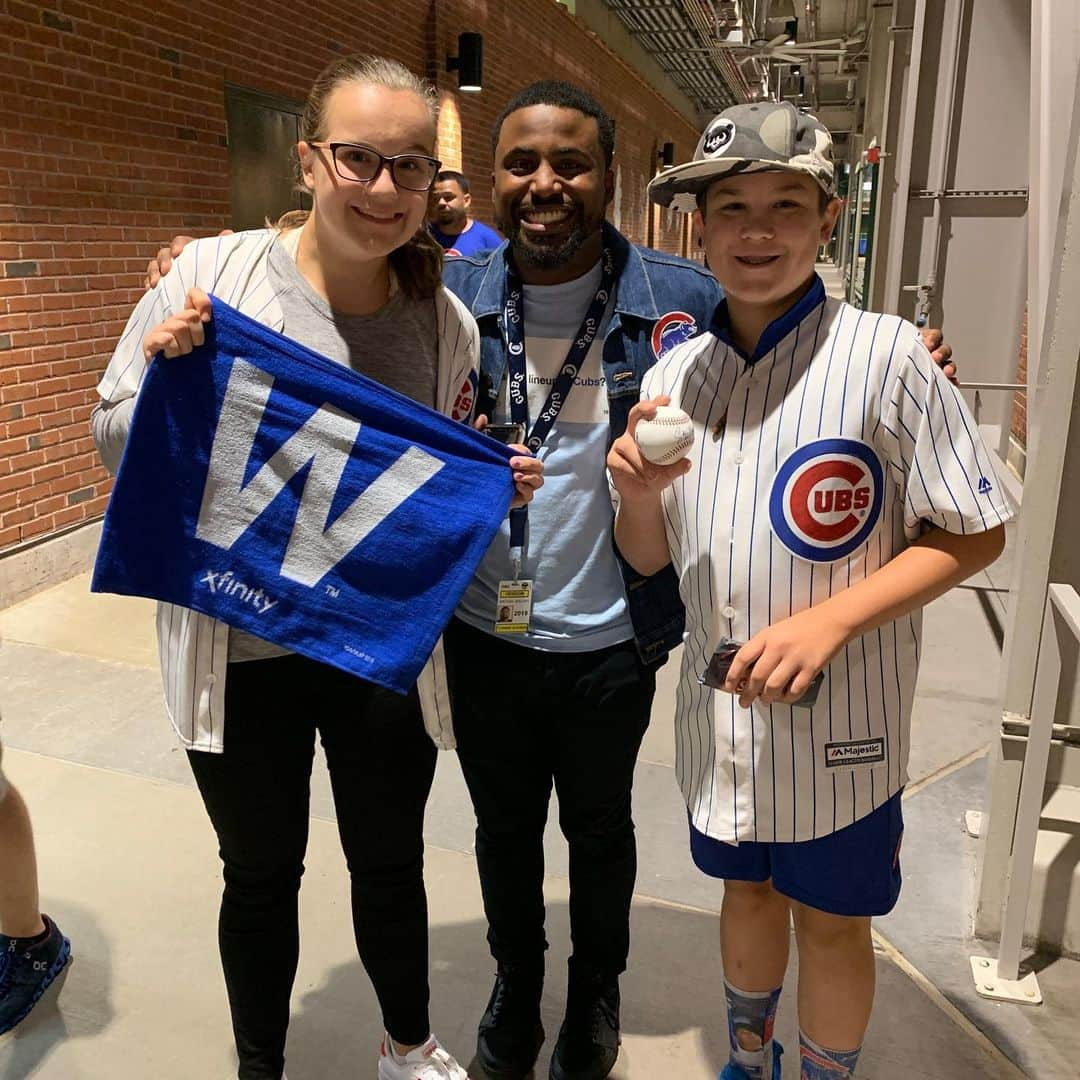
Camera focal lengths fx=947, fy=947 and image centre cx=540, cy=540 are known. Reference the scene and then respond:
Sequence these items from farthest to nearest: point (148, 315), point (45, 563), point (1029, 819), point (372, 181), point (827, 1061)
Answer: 1. point (45, 563)
2. point (1029, 819)
3. point (827, 1061)
4. point (148, 315)
5. point (372, 181)

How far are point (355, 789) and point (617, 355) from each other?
0.95 m

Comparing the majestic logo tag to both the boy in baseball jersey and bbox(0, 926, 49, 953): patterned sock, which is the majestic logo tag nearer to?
the boy in baseball jersey

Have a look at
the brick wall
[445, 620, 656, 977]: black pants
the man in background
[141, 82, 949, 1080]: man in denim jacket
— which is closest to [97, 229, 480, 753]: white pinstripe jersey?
[141, 82, 949, 1080]: man in denim jacket

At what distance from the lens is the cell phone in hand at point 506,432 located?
1729 millimetres

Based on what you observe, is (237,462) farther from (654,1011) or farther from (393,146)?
(654,1011)

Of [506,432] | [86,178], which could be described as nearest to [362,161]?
[506,432]

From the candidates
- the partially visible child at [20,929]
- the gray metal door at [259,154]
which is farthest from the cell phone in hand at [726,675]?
the gray metal door at [259,154]

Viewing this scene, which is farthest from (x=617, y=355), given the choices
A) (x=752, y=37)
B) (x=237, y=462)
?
(x=752, y=37)

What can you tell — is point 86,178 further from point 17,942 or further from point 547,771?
point 547,771

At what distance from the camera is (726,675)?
1445 millimetres

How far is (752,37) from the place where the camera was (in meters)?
15.0

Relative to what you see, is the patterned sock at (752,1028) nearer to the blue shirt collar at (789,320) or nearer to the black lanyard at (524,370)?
the black lanyard at (524,370)

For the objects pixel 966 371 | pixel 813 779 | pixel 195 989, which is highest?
pixel 966 371

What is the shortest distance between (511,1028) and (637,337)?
151cm
